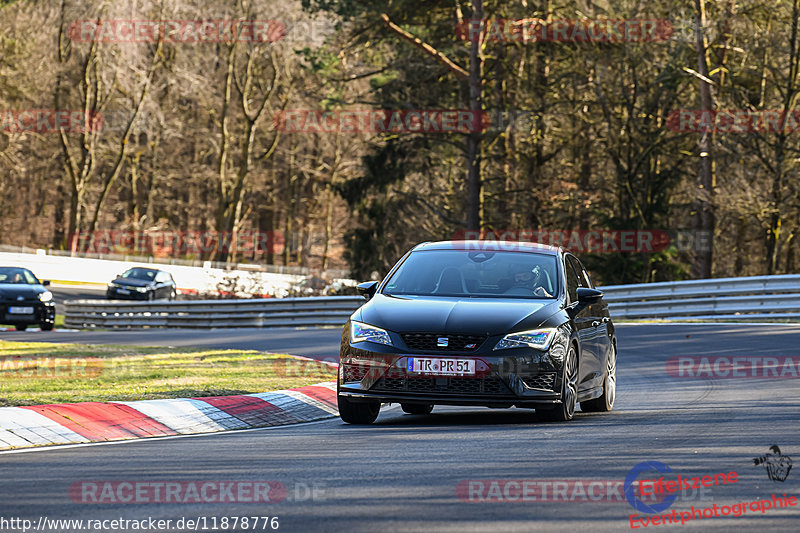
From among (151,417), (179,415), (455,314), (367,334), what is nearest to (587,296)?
(455,314)

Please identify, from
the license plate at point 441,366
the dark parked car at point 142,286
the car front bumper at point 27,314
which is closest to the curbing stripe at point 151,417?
the license plate at point 441,366

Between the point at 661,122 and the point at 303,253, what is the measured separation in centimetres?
4475

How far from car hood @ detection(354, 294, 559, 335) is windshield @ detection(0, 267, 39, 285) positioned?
22.1m

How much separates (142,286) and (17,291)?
16.2 metres

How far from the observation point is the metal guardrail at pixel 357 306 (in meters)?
26.2

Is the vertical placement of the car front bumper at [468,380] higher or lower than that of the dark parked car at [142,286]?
higher

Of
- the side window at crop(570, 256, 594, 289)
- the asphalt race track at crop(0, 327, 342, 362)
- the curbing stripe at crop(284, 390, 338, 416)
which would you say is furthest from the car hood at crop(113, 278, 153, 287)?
the side window at crop(570, 256, 594, 289)

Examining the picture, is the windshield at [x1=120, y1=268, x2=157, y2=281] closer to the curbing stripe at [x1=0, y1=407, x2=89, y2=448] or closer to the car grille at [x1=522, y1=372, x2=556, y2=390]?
the curbing stripe at [x1=0, y1=407, x2=89, y2=448]

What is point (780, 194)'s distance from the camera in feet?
128

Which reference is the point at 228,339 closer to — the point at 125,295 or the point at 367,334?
the point at 367,334

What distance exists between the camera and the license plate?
956 centimetres

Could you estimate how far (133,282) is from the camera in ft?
151

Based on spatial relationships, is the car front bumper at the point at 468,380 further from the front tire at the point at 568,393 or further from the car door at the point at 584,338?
the car door at the point at 584,338

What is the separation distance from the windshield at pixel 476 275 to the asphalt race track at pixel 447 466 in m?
1.18
